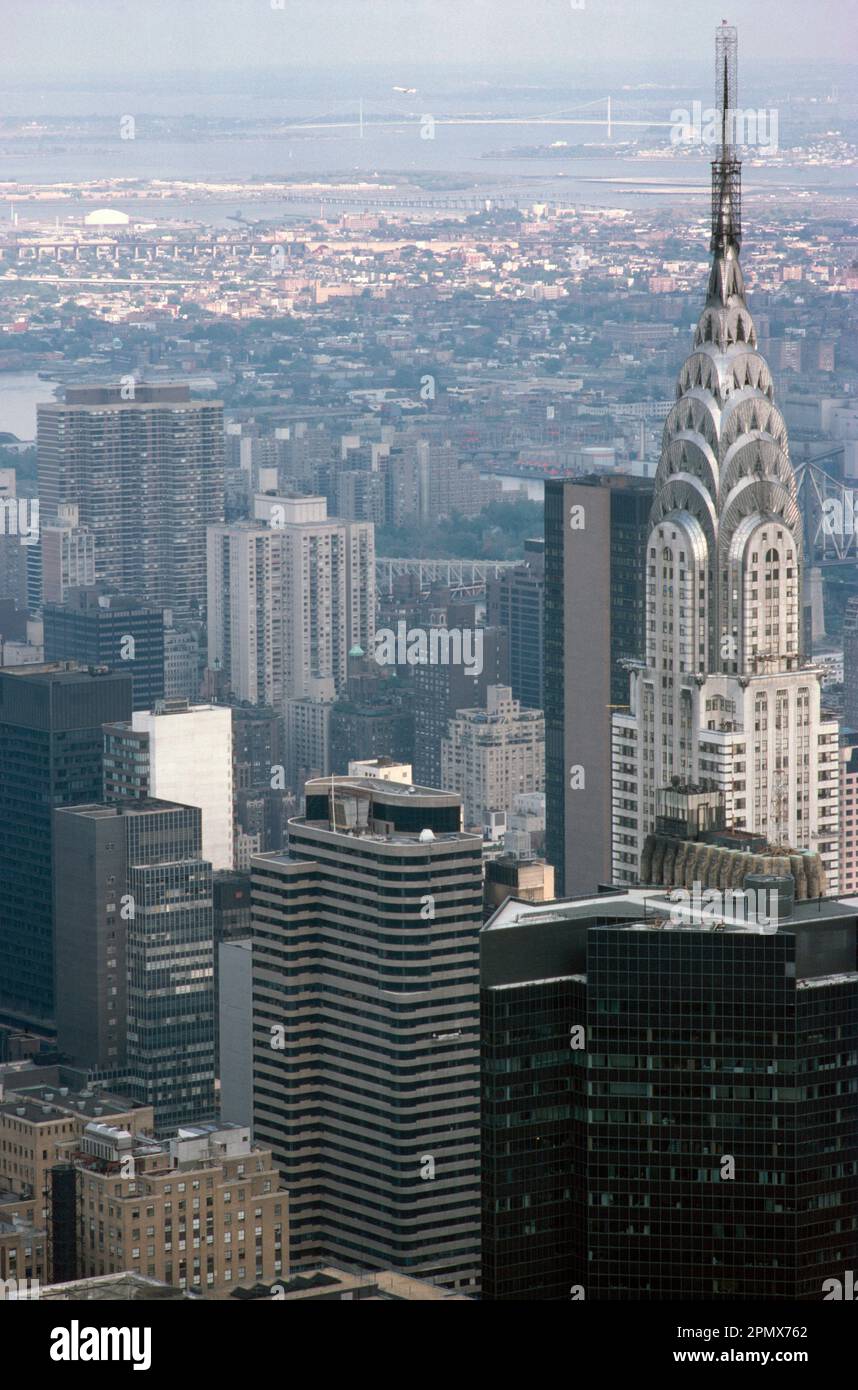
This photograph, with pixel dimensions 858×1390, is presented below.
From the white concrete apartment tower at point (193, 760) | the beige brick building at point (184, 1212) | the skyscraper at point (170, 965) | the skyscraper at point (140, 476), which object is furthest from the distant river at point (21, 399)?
the beige brick building at point (184, 1212)

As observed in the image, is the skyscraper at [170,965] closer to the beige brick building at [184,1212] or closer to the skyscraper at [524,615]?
the beige brick building at [184,1212]

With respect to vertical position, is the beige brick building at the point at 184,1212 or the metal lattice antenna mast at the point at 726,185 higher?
the metal lattice antenna mast at the point at 726,185

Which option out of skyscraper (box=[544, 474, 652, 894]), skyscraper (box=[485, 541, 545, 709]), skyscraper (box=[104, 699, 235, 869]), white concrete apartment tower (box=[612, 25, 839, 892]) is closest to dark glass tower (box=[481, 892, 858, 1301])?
white concrete apartment tower (box=[612, 25, 839, 892])

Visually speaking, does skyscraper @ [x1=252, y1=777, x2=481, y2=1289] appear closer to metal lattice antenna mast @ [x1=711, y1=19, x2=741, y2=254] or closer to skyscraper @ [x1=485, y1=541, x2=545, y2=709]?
metal lattice antenna mast @ [x1=711, y1=19, x2=741, y2=254]
